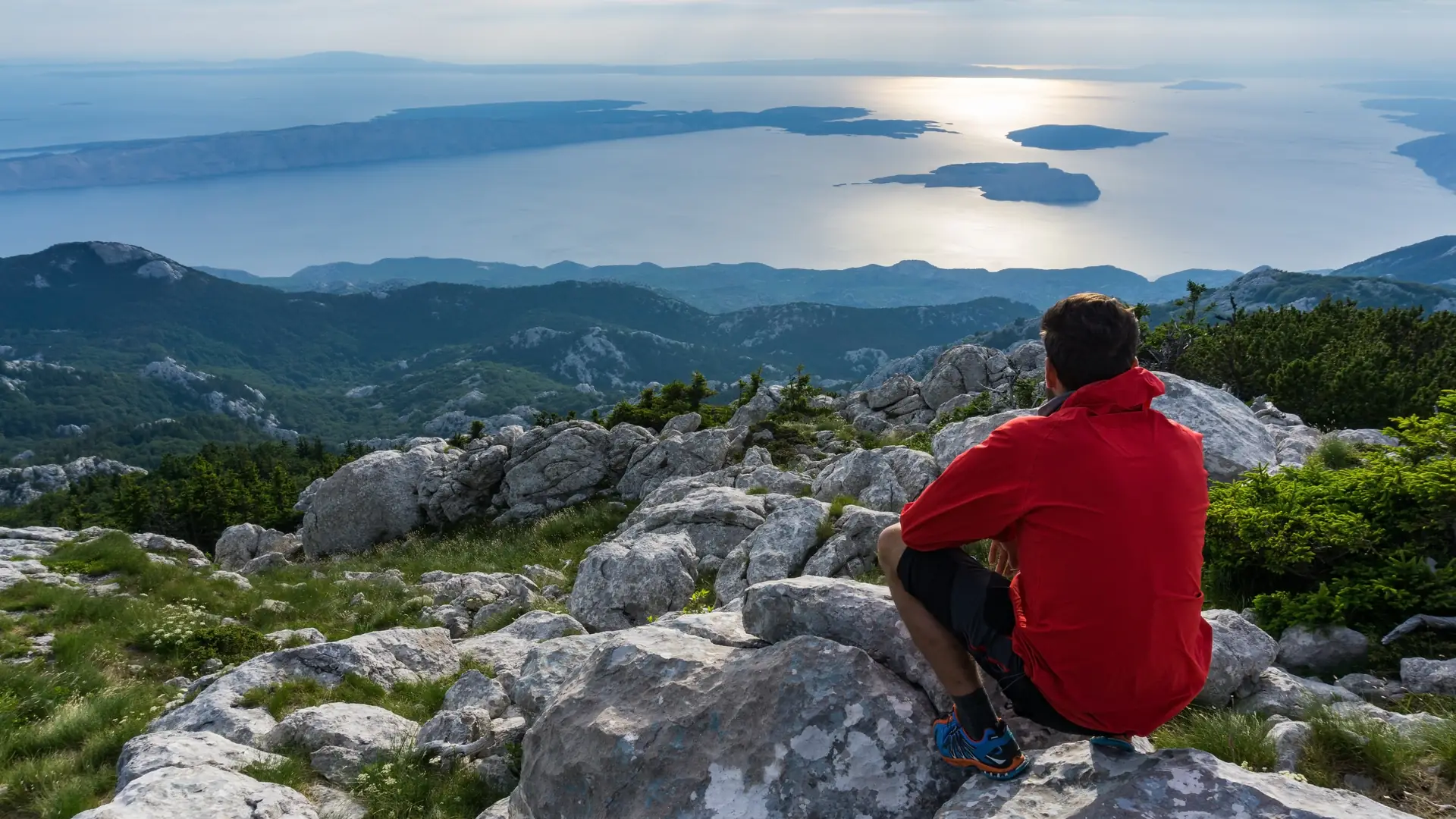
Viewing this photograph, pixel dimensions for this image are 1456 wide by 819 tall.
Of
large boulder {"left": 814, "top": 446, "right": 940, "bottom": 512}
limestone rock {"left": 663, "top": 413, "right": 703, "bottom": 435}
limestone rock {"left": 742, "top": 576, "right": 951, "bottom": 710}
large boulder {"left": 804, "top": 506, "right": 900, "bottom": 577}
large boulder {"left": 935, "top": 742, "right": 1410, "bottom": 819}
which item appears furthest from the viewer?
limestone rock {"left": 663, "top": 413, "right": 703, "bottom": 435}

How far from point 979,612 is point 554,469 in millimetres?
26778

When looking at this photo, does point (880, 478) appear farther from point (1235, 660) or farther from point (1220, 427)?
point (1235, 660)

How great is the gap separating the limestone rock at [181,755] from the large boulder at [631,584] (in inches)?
282

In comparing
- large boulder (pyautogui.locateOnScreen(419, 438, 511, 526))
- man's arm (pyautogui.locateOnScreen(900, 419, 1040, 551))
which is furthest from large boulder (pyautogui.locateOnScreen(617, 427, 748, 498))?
man's arm (pyautogui.locateOnScreen(900, 419, 1040, 551))

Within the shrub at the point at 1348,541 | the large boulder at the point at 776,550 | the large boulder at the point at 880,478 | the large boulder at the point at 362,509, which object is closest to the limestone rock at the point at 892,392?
the large boulder at the point at 880,478

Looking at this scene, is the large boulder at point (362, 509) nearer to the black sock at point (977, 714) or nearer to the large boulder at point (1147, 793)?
the black sock at point (977, 714)

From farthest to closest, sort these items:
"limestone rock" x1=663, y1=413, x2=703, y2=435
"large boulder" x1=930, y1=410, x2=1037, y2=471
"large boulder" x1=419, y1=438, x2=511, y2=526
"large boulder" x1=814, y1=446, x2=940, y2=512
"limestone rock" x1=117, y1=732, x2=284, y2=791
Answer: "limestone rock" x1=663, y1=413, x2=703, y2=435 → "large boulder" x1=419, y1=438, x2=511, y2=526 → "large boulder" x1=930, y1=410, x2=1037, y2=471 → "large boulder" x1=814, y1=446, x2=940, y2=512 → "limestone rock" x1=117, y1=732, x2=284, y2=791

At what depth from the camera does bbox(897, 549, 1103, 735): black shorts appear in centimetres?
525

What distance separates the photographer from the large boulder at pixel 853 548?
13.7 metres

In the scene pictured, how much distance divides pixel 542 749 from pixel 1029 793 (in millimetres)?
4089

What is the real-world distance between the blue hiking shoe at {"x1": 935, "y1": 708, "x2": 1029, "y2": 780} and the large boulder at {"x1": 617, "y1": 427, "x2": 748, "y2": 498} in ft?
74.4

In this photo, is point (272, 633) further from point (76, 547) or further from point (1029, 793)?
point (1029, 793)

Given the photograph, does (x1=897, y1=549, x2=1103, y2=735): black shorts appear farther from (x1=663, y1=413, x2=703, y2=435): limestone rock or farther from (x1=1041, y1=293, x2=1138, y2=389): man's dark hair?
(x1=663, y1=413, x2=703, y2=435): limestone rock

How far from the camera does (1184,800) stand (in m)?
4.34
